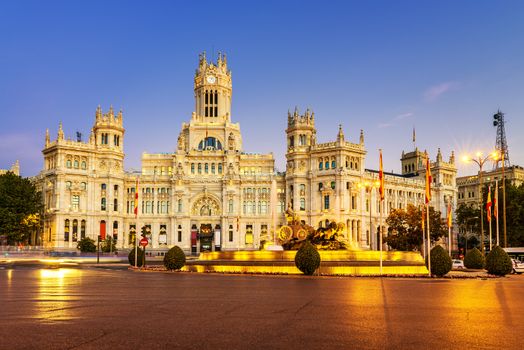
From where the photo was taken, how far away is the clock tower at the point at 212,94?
144m

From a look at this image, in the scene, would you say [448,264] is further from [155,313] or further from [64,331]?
[64,331]

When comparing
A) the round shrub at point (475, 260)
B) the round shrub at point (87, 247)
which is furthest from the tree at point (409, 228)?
the round shrub at point (87, 247)

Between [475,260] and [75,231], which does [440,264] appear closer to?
[475,260]

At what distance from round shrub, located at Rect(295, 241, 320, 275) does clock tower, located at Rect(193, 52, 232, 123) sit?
327 feet

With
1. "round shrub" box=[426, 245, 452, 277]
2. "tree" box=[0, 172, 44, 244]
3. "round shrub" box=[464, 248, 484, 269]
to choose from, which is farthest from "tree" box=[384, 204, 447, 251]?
"tree" box=[0, 172, 44, 244]

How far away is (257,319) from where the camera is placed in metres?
17.9

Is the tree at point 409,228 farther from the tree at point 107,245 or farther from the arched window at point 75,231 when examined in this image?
the arched window at point 75,231

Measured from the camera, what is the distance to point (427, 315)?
19172 mm

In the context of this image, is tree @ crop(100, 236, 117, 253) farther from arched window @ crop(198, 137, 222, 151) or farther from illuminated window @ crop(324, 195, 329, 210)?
illuminated window @ crop(324, 195, 329, 210)

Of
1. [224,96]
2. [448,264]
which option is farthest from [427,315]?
[224,96]

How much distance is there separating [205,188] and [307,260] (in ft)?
297

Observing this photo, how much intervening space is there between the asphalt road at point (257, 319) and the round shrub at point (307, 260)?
14.7 metres

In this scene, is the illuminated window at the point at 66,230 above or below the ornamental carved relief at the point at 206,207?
below

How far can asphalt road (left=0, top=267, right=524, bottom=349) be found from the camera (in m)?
14.1
